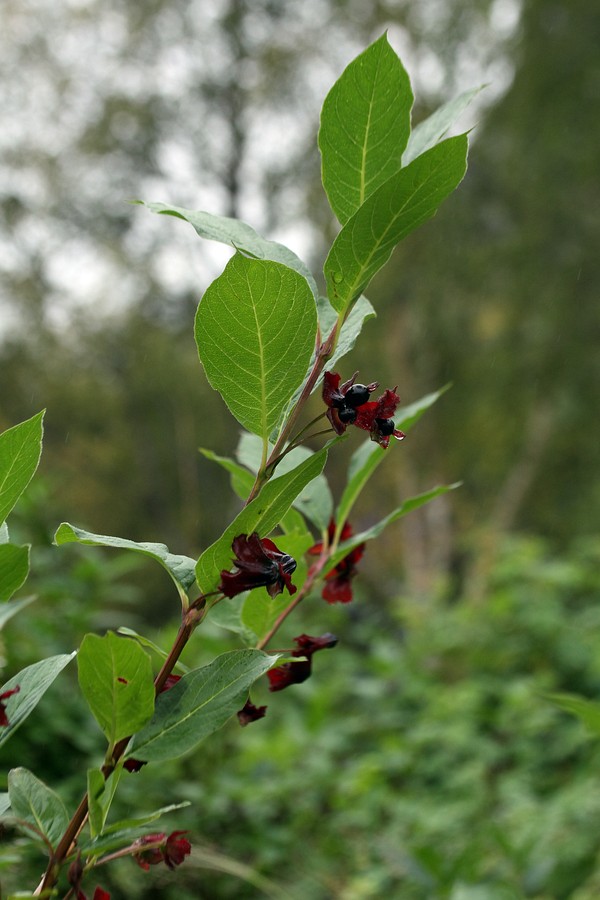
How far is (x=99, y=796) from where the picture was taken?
0.38 metres

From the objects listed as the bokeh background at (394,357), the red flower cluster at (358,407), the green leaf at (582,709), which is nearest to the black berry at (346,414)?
the red flower cluster at (358,407)

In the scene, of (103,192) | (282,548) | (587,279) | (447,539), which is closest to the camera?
(282,548)

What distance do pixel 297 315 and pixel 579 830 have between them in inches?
64.3

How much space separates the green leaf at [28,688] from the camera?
1.26 feet

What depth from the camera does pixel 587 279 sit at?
855cm

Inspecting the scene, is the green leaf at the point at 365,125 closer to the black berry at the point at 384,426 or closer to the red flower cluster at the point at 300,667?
the black berry at the point at 384,426

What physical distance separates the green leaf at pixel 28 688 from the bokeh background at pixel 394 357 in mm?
1538

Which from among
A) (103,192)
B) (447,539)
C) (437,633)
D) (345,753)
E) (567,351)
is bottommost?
(345,753)

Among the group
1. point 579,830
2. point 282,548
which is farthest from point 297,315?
point 579,830

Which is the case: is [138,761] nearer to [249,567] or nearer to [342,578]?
[249,567]

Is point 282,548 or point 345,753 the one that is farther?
point 345,753

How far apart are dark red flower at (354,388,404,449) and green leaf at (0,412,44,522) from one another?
0.15 m

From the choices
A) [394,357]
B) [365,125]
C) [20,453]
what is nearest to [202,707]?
[20,453]

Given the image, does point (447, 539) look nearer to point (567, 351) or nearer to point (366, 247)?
point (567, 351)
